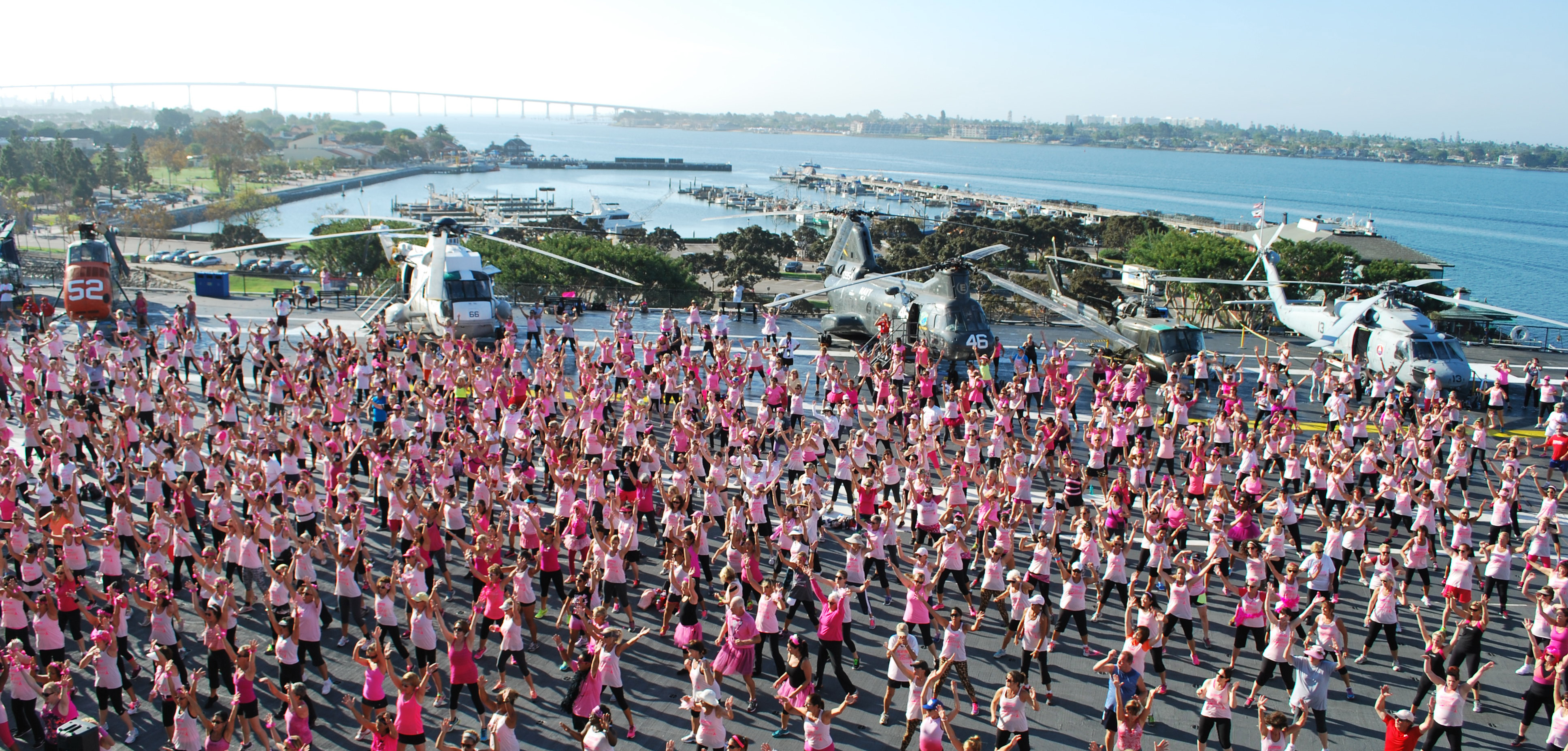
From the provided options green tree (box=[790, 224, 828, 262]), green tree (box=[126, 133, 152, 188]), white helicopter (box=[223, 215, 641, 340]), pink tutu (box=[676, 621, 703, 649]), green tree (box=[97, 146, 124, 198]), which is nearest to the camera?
pink tutu (box=[676, 621, 703, 649])

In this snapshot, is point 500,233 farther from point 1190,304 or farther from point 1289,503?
point 1289,503

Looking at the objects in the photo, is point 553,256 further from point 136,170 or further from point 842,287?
point 136,170

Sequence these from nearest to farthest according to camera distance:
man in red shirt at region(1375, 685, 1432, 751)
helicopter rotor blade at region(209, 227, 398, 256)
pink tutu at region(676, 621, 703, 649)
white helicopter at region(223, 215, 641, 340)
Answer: man in red shirt at region(1375, 685, 1432, 751) → pink tutu at region(676, 621, 703, 649) → helicopter rotor blade at region(209, 227, 398, 256) → white helicopter at region(223, 215, 641, 340)

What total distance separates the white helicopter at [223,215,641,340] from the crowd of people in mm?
4788

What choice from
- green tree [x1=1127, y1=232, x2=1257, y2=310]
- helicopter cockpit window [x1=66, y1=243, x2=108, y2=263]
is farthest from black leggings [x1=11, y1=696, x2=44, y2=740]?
green tree [x1=1127, y1=232, x2=1257, y2=310]

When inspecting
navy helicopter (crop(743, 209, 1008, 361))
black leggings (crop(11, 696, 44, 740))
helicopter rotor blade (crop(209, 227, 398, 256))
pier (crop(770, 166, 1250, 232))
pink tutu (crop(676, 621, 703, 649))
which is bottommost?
black leggings (crop(11, 696, 44, 740))

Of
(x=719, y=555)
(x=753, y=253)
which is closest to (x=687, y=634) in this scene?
(x=719, y=555)

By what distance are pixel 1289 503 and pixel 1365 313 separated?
47.6 feet

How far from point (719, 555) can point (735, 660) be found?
3.31 meters

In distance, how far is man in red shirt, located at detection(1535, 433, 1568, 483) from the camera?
17469mm

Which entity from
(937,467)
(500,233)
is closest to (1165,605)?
(937,467)

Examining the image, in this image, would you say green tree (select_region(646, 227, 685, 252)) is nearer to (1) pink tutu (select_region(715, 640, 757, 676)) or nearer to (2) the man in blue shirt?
(1) pink tutu (select_region(715, 640, 757, 676))

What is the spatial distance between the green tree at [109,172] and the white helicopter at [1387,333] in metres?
120

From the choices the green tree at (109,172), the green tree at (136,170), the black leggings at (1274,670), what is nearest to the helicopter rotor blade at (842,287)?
the black leggings at (1274,670)
